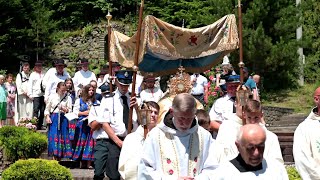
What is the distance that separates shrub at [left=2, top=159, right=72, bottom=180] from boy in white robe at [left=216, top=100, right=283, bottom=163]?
366 centimetres

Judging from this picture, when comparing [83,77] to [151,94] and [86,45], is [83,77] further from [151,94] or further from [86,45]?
[86,45]

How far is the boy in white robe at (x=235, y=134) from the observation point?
6477 mm

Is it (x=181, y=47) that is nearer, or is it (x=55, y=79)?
(x=181, y=47)

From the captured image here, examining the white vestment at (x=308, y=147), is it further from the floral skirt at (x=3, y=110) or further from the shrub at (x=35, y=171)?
the floral skirt at (x=3, y=110)

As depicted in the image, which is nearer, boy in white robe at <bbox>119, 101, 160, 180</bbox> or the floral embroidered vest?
the floral embroidered vest

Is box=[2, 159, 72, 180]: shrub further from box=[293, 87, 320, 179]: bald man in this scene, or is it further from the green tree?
the green tree

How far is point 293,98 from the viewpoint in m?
23.2

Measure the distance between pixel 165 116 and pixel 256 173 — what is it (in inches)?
57.8

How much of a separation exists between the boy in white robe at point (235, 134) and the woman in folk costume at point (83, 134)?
A: 5.52m

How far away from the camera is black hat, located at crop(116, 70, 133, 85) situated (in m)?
9.15

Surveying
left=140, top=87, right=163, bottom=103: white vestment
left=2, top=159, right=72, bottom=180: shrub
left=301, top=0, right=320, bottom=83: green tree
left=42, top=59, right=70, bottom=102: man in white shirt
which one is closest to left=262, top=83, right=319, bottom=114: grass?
left=301, top=0, right=320, bottom=83: green tree

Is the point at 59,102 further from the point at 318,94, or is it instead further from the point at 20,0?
the point at 20,0

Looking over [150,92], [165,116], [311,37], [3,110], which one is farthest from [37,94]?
[311,37]

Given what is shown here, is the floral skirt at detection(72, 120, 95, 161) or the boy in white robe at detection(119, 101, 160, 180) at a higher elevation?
the boy in white robe at detection(119, 101, 160, 180)
